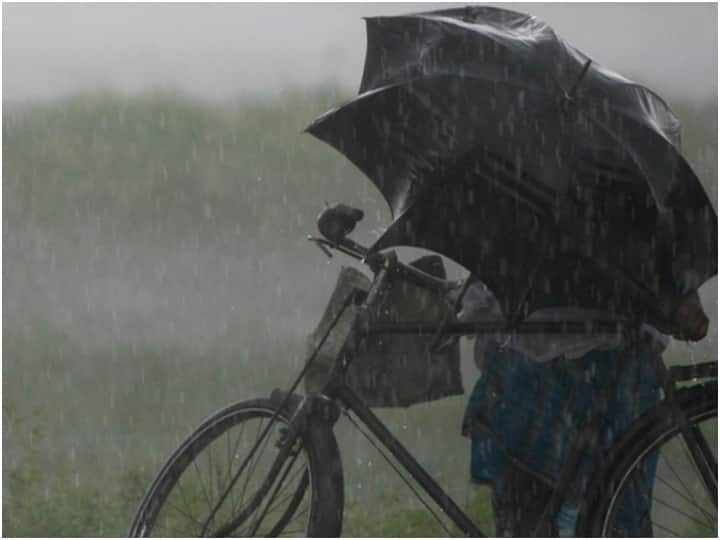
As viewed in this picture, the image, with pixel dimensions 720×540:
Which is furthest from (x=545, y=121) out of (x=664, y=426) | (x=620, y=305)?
(x=664, y=426)

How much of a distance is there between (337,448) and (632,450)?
898 mm

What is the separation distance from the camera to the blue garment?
3.85m

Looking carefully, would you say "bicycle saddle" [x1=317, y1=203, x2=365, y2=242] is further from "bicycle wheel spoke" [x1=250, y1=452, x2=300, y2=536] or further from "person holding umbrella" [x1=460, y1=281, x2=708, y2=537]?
"bicycle wheel spoke" [x1=250, y1=452, x2=300, y2=536]

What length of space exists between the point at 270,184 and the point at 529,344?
2.81 meters

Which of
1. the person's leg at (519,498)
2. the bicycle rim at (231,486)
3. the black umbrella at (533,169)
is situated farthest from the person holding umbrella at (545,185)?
the bicycle rim at (231,486)

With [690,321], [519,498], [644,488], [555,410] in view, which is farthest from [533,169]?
[519,498]

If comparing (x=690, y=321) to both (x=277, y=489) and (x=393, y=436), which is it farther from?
(x=277, y=489)

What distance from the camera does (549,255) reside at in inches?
140

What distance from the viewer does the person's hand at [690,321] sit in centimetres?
362

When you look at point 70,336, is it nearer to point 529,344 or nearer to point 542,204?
point 529,344

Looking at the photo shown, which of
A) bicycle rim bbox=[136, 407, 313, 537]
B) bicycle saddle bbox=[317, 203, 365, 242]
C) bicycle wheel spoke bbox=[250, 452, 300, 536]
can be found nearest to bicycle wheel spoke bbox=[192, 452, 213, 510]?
bicycle rim bbox=[136, 407, 313, 537]

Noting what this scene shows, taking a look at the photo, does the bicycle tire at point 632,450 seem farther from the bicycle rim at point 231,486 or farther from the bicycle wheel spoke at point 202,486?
the bicycle wheel spoke at point 202,486

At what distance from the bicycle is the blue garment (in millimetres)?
94

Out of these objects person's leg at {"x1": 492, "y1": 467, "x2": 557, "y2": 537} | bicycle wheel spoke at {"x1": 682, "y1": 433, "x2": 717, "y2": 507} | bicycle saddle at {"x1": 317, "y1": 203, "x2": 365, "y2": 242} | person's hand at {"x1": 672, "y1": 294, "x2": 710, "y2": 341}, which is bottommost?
person's leg at {"x1": 492, "y1": 467, "x2": 557, "y2": 537}
